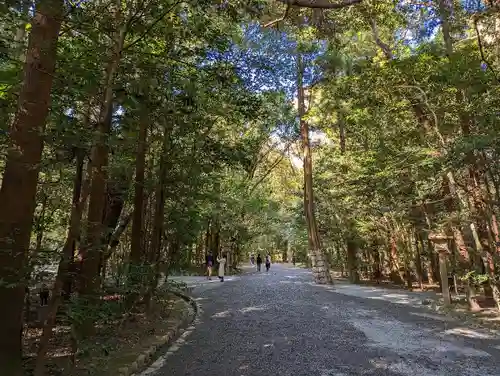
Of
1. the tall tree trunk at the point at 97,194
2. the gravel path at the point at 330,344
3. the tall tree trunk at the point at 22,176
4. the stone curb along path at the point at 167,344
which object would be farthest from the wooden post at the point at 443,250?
the tall tree trunk at the point at 22,176

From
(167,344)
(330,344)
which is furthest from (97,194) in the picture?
(330,344)

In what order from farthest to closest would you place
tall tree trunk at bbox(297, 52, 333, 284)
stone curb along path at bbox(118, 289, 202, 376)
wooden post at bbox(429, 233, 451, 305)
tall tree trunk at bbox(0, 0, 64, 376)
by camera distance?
tall tree trunk at bbox(297, 52, 333, 284) < wooden post at bbox(429, 233, 451, 305) < stone curb along path at bbox(118, 289, 202, 376) < tall tree trunk at bbox(0, 0, 64, 376)

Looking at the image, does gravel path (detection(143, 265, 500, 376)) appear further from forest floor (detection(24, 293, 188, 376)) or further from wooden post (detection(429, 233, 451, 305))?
wooden post (detection(429, 233, 451, 305))

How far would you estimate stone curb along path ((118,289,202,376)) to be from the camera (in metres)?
5.49

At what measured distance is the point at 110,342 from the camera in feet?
20.4

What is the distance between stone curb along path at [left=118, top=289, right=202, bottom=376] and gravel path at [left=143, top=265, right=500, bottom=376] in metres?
0.14

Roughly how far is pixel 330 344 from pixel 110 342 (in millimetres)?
3568

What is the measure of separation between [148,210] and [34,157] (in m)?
9.13

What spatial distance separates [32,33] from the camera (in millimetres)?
4598

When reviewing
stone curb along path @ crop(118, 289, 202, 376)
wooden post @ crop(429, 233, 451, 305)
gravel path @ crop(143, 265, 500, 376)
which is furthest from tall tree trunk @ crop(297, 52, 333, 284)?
stone curb along path @ crop(118, 289, 202, 376)

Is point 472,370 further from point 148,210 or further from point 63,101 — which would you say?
point 148,210

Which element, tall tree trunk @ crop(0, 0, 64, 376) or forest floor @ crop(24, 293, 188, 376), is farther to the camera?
forest floor @ crop(24, 293, 188, 376)

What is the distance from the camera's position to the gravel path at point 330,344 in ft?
18.2

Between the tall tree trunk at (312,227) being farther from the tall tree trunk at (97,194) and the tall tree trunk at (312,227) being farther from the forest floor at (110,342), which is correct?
the tall tree trunk at (97,194)
